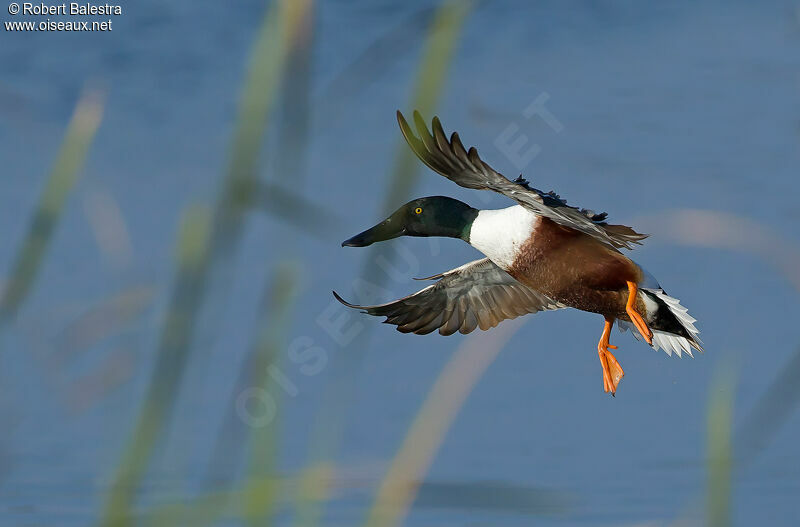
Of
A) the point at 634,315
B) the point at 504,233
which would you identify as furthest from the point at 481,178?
the point at 634,315

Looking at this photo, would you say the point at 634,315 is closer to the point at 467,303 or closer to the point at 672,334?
the point at 672,334

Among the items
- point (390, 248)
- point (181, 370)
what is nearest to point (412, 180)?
point (390, 248)

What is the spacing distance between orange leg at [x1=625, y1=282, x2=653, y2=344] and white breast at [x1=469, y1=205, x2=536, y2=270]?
648mm

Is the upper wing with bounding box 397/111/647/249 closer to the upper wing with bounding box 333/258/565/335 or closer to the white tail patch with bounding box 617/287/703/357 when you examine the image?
the white tail patch with bounding box 617/287/703/357

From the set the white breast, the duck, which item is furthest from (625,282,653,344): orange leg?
the white breast

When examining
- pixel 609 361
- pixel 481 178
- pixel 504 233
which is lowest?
pixel 609 361

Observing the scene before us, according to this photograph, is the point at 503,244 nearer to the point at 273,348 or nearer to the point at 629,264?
the point at 629,264

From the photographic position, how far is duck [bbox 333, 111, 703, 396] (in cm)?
445

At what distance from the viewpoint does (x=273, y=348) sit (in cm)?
152

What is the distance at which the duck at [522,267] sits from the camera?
175 inches

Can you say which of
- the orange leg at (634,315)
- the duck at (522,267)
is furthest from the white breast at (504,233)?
the orange leg at (634,315)

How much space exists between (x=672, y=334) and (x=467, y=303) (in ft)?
4.39

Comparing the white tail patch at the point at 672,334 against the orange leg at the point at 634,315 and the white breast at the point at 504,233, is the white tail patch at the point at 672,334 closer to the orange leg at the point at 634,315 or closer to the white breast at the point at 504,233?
the orange leg at the point at 634,315

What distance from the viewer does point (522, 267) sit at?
17.5ft
